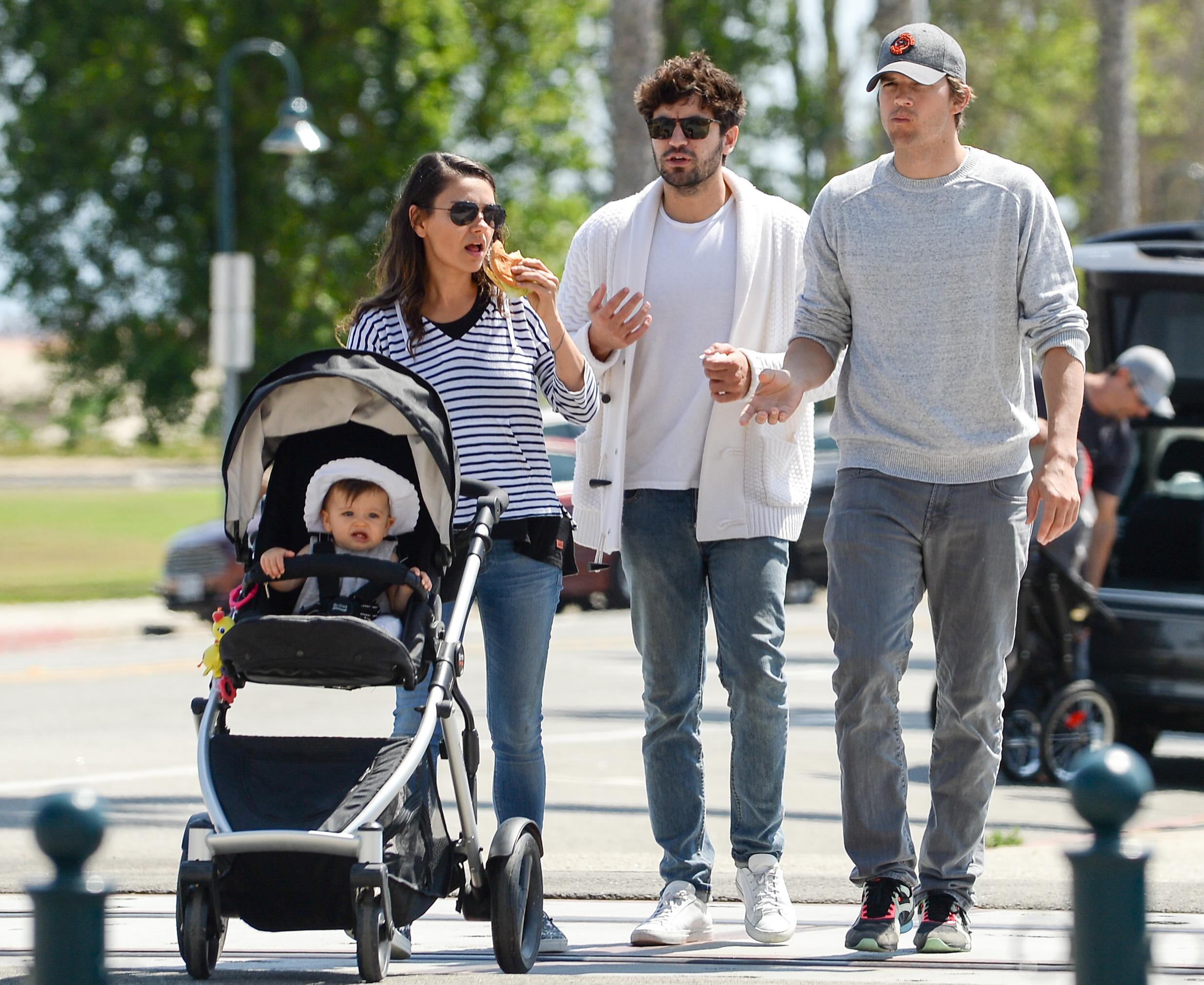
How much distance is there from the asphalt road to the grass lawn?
21.6 feet

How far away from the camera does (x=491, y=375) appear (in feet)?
16.9

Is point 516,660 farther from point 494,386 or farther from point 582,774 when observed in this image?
point 582,774

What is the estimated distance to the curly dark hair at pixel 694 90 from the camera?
17.0ft

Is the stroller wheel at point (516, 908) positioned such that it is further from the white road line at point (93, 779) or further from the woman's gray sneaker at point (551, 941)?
the white road line at point (93, 779)

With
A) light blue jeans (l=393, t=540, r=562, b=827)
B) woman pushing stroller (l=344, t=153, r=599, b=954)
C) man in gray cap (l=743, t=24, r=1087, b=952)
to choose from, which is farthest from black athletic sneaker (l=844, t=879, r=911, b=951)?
light blue jeans (l=393, t=540, r=562, b=827)

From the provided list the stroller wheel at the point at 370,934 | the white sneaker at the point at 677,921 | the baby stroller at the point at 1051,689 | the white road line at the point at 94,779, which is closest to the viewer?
the stroller wheel at the point at 370,934

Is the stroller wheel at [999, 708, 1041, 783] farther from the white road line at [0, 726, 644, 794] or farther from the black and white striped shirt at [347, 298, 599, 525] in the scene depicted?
the black and white striped shirt at [347, 298, 599, 525]

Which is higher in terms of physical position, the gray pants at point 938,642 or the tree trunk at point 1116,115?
the tree trunk at point 1116,115

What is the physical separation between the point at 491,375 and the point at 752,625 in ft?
3.03

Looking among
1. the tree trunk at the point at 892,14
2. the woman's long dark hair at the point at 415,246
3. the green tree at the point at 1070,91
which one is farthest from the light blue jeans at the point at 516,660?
the green tree at the point at 1070,91

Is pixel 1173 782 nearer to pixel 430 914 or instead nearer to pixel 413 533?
pixel 430 914

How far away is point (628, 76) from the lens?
59.1ft

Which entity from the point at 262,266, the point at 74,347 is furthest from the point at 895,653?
the point at 74,347

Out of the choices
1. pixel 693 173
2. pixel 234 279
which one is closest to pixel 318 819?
pixel 693 173
